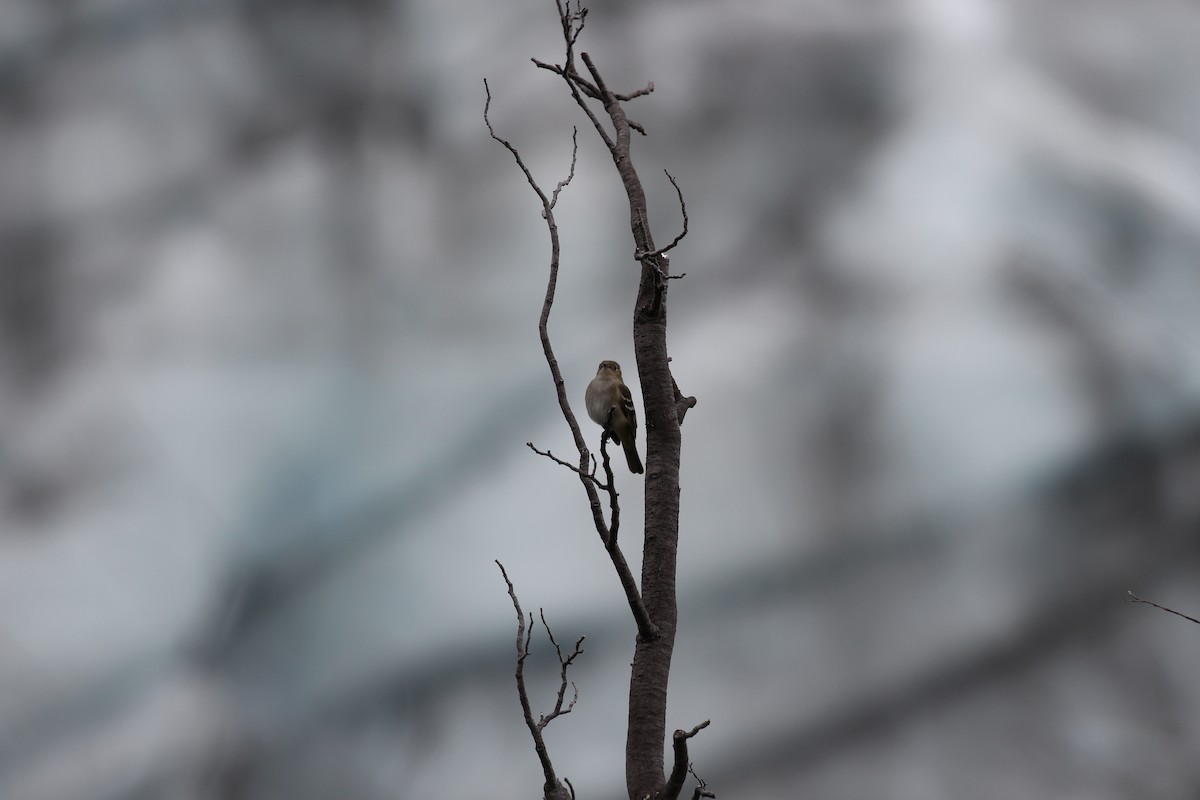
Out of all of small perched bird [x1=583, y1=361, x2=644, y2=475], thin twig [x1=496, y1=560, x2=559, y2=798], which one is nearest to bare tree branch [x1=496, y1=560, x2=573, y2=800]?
thin twig [x1=496, y1=560, x2=559, y2=798]

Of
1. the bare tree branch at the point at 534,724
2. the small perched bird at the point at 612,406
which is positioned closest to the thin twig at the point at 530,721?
the bare tree branch at the point at 534,724

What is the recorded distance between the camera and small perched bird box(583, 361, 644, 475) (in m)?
5.24

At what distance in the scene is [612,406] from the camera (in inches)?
206

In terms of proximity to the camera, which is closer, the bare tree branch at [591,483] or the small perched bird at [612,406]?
the bare tree branch at [591,483]

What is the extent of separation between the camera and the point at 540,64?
11.4ft

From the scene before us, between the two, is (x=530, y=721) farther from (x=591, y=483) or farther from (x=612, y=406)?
(x=612, y=406)

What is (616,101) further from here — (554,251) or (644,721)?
(644,721)

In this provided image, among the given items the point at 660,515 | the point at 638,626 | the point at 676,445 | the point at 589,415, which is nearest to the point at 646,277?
the point at 676,445

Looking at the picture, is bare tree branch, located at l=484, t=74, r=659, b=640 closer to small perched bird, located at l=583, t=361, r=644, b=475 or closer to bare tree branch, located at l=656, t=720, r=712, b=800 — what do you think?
bare tree branch, located at l=656, t=720, r=712, b=800

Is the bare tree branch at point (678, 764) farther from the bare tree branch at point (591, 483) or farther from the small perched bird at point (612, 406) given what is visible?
the small perched bird at point (612, 406)

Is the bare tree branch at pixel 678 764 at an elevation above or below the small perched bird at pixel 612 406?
below

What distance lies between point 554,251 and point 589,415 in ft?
7.65

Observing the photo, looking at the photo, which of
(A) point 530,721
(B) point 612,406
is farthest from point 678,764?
(B) point 612,406

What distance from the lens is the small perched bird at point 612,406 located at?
524 centimetres
